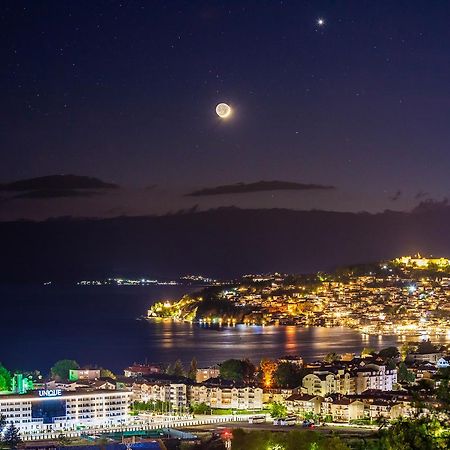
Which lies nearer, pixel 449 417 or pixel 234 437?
pixel 449 417

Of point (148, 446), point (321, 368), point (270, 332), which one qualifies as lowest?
point (148, 446)

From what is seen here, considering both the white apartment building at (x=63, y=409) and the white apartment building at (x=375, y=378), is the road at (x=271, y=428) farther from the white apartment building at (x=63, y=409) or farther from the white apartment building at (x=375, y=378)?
the white apartment building at (x=375, y=378)

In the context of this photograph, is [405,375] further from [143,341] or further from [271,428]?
[143,341]

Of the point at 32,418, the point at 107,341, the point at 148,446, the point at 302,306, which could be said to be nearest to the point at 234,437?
the point at 148,446

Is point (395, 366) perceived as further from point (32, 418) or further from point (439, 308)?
point (439, 308)

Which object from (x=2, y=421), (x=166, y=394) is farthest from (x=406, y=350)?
(x=2, y=421)

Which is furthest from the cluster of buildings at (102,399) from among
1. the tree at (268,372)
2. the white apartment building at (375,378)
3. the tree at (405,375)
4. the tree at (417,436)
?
the tree at (417,436)

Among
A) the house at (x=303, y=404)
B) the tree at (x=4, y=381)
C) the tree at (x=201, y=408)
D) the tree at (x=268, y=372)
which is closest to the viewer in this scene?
the house at (x=303, y=404)
